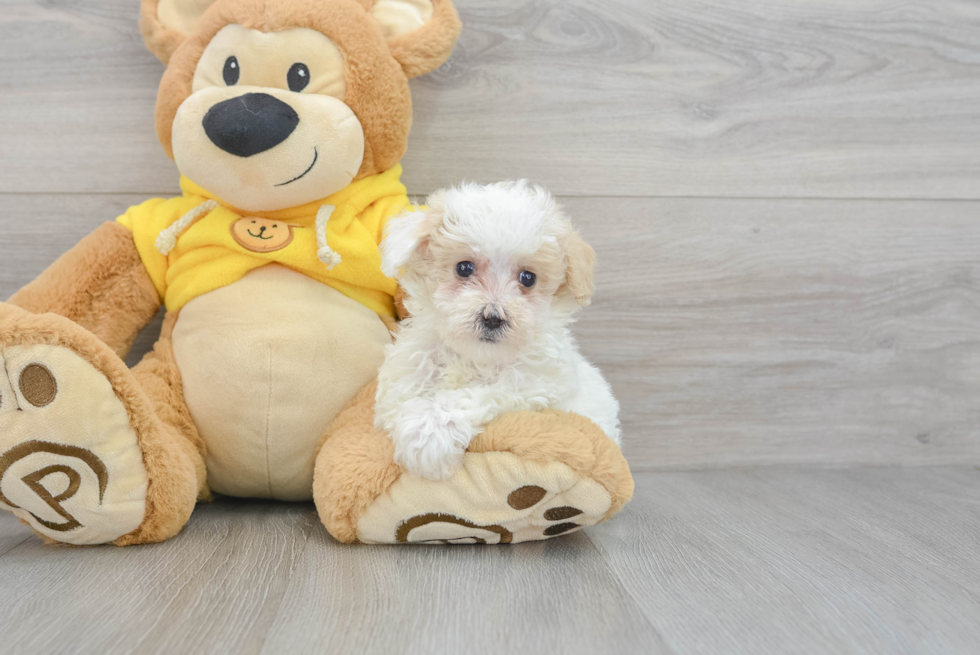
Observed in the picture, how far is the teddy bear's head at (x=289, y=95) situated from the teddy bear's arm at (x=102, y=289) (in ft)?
0.56

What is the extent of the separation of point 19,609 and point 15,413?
0.19 meters

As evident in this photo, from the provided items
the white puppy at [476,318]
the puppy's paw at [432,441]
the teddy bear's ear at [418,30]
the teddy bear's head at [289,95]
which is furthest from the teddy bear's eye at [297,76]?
the puppy's paw at [432,441]

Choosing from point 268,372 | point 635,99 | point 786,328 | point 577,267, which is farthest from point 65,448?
point 786,328

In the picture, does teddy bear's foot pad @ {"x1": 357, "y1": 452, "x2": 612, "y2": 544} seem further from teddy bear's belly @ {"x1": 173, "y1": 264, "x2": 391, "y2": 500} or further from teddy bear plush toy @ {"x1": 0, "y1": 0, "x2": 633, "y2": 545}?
teddy bear's belly @ {"x1": 173, "y1": 264, "x2": 391, "y2": 500}

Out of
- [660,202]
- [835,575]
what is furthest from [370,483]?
[660,202]

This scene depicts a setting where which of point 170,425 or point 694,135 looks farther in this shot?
point 694,135

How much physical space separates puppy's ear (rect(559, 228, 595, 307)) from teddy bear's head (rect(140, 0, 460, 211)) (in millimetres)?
315

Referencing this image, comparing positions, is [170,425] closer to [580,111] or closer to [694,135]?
[580,111]

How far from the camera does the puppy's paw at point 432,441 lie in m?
0.74

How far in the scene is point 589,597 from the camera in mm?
705

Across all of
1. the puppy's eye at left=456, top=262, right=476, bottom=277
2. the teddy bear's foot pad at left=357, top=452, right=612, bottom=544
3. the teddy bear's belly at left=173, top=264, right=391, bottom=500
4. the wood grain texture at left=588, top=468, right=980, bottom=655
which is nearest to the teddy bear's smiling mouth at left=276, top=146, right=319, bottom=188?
the teddy bear's belly at left=173, top=264, right=391, bottom=500

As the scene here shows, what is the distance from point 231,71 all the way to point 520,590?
0.74 m

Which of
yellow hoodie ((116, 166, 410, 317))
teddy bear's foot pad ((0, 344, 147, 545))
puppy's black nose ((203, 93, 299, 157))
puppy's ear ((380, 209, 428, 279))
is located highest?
puppy's black nose ((203, 93, 299, 157))

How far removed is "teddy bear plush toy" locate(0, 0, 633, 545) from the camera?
74 cm
